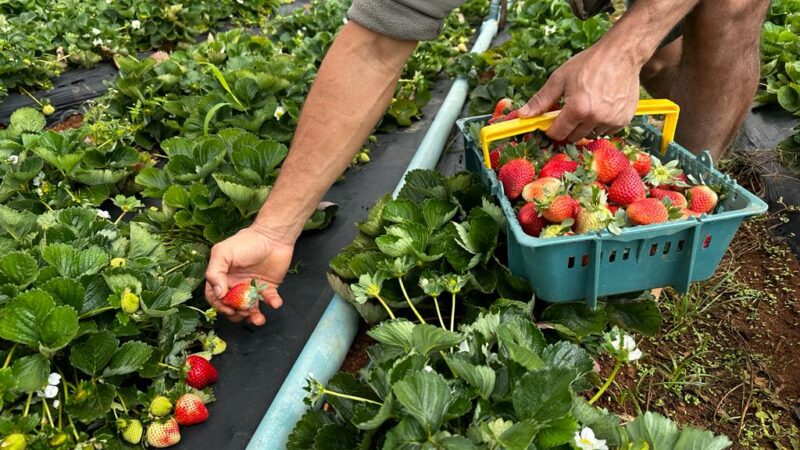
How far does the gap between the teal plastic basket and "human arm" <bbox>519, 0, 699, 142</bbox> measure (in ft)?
0.85

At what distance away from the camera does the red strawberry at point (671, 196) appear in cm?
164

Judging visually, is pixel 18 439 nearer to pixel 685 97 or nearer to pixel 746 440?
pixel 746 440

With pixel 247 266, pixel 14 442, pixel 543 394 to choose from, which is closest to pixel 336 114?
pixel 247 266

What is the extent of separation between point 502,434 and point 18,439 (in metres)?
1.01

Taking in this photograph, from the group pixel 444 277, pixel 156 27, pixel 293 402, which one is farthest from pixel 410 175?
pixel 156 27

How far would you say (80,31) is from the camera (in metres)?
4.02

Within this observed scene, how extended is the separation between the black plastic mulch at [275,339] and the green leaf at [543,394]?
81 centimetres

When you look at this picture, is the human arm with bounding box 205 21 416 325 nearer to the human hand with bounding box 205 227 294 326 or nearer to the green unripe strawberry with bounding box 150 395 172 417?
the human hand with bounding box 205 227 294 326

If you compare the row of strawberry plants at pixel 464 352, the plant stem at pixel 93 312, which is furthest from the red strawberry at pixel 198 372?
the row of strawberry plants at pixel 464 352

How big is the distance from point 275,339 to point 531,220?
33.6 inches

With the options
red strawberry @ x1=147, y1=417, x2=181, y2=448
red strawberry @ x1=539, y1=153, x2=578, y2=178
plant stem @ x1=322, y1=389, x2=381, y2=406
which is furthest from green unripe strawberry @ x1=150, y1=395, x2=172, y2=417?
red strawberry @ x1=539, y1=153, x2=578, y2=178

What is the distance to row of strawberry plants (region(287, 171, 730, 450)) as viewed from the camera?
117cm

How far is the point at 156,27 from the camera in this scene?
441 cm

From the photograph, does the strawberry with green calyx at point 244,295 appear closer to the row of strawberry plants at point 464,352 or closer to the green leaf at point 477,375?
the row of strawberry plants at point 464,352
